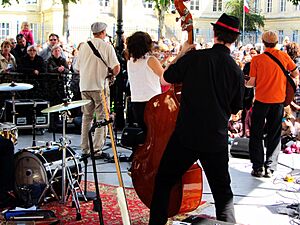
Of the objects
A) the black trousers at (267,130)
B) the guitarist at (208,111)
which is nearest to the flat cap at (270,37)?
the black trousers at (267,130)

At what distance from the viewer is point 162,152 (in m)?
4.47

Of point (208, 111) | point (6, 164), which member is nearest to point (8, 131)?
point (6, 164)

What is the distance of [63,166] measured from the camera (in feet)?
17.5

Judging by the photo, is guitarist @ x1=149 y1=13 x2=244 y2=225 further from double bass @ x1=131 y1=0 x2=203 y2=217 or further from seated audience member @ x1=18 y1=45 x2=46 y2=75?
seated audience member @ x1=18 y1=45 x2=46 y2=75

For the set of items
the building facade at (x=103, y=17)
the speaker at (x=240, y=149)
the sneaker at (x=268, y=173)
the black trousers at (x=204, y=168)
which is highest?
the building facade at (x=103, y=17)

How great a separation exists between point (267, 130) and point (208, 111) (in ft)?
10.7

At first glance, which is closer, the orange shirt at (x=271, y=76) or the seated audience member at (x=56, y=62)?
the orange shirt at (x=271, y=76)

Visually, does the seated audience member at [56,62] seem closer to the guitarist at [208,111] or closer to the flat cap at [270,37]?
the flat cap at [270,37]

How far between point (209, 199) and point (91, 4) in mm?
31117

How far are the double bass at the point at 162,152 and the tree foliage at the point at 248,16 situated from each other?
3204cm

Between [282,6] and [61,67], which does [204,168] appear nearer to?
[61,67]

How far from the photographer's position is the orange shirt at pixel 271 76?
6.52m

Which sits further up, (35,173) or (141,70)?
Result: (141,70)

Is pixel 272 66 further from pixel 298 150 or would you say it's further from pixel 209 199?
pixel 298 150
